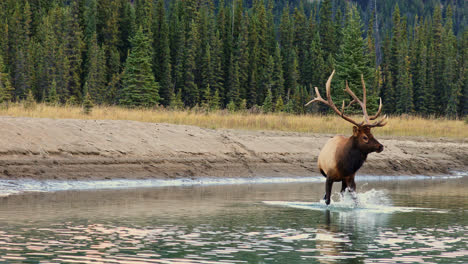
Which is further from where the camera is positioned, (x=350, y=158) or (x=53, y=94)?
(x=53, y=94)

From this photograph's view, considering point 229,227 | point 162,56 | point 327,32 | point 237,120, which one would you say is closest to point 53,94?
point 162,56

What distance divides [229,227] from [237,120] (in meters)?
20.7

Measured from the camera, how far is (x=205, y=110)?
→ 37.5 meters

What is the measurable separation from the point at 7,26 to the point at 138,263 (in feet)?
284

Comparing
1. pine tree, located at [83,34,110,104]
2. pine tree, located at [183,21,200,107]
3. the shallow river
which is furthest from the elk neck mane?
pine tree, located at [183,21,200,107]

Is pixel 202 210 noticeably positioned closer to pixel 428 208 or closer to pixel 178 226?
pixel 178 226

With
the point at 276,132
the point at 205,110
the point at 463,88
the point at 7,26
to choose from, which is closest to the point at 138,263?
the point at 276,132

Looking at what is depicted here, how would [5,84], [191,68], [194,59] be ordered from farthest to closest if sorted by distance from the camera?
[194,59], [191,68], [5,84]

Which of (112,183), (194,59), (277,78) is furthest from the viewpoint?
(277,78)

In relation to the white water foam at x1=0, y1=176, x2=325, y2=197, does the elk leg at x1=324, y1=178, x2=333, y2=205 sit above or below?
above

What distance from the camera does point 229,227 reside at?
13242mm

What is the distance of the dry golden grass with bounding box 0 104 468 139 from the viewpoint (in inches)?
1194

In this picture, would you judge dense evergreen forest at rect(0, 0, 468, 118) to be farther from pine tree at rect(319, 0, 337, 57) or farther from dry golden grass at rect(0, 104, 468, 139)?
dry golden grass at rect(0, 104, 468, 139)

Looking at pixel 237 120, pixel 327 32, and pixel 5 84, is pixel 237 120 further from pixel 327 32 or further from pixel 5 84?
pixel 327 32
